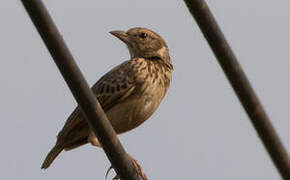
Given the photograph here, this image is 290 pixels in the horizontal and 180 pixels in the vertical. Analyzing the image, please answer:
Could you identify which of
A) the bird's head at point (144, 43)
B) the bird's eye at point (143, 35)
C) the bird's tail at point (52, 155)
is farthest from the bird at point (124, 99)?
the bird's eye at point (143, 35)

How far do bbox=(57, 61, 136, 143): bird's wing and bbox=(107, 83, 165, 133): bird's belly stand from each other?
75 mm

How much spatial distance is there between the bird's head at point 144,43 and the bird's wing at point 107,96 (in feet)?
2.43

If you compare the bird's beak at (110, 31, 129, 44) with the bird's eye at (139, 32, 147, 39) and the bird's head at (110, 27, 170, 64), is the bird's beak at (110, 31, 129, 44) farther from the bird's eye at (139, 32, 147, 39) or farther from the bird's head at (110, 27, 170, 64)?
the bird's eye at (139, 32, 147, 39)

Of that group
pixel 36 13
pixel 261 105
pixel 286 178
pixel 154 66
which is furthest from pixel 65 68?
pixel 154 66

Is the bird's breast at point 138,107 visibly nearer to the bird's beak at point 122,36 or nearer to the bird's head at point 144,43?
the bird's head at point 144,43

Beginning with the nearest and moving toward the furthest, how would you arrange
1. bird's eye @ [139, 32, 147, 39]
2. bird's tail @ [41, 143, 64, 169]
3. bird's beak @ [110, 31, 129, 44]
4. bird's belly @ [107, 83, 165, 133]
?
bird's belly @ [107, 83, 165, 133], bird's tail @ [41, 143, 64, 169], bird's beak @ [110, 31, 129, 44], bird's eye @ [139, 32, 147, 39]

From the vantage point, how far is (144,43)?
8.66 meters

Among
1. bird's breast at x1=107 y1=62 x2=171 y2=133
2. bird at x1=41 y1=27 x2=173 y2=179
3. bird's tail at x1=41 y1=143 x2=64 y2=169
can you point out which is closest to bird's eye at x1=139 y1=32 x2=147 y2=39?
bird at x1=41 y1=27 x2=173 y2=179

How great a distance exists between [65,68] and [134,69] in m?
4.31

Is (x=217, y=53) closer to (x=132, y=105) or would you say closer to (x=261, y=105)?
(x=261, y=105)

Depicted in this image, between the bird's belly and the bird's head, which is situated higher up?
the bird's head

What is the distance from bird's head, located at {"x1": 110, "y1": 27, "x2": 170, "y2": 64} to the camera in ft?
27.7

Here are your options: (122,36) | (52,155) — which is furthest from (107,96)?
(122,36)

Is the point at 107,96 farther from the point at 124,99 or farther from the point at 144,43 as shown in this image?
the point at 144,43
